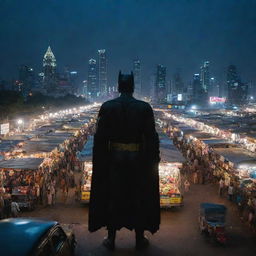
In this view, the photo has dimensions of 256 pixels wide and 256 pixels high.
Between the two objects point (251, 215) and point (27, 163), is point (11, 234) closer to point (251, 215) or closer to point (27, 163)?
point (251, 215)

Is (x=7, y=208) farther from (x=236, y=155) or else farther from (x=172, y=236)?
(x=236, y=155)

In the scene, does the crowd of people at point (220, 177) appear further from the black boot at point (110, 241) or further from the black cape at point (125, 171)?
the black cape at point (125, 171)

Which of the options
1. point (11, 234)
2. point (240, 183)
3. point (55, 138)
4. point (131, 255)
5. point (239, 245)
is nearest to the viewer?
point (11, 234)

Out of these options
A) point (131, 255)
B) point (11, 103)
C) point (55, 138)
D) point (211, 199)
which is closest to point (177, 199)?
point (211, 199)

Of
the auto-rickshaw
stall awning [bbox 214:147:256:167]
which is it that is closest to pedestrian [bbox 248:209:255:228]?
the auto-rickshaw

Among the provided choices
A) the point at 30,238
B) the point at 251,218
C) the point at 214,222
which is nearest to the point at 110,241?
the point at 30,238

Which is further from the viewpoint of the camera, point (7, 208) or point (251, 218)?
point (7, 208)

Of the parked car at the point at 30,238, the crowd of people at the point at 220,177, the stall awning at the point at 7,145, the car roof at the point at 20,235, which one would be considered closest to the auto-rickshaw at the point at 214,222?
the crowd of people at the point at 220,177
